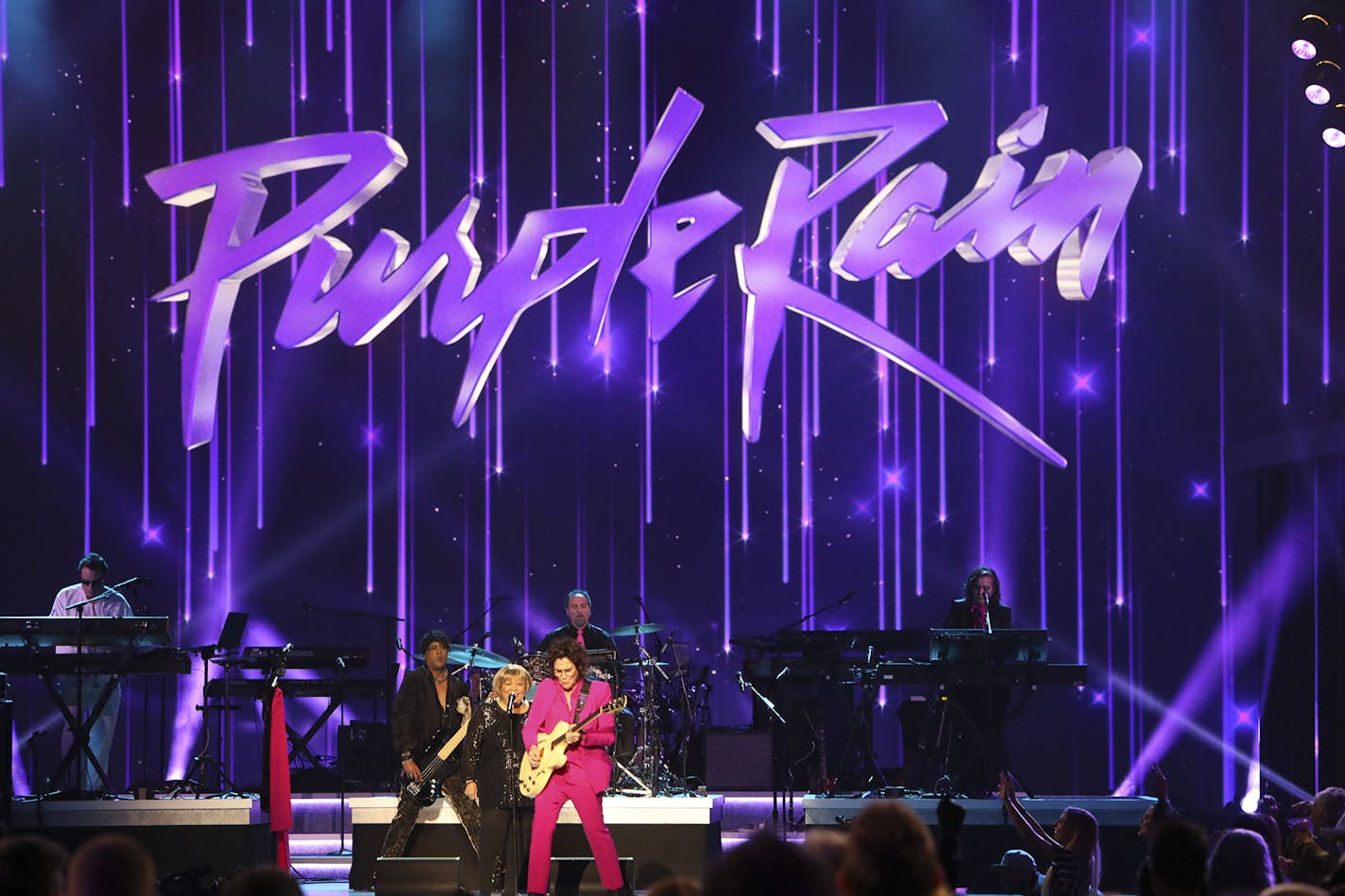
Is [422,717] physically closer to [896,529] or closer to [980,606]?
[980,606]

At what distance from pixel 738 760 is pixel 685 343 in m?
3.82

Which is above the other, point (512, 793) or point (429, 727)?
point (429, 727)

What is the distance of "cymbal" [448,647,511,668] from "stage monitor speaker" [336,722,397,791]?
1.60 m

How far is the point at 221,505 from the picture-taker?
13.7 m

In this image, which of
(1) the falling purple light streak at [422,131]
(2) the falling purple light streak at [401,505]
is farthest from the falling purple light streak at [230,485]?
(1) the falling purple light streak at [422,131]

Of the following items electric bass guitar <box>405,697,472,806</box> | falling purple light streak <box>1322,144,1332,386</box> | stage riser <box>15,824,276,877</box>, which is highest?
falling purple light streak <box>1322,144,1332,386</box>

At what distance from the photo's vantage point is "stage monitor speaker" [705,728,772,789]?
11.9 m

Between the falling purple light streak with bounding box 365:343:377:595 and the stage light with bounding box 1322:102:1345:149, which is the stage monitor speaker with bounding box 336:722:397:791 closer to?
the falling purple light streak with bounding box 365:343:377:595

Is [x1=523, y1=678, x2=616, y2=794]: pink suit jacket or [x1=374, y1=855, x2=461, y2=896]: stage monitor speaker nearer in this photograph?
[x1=374, y1=855, x2=461, y2=896]: stage monitor speaker

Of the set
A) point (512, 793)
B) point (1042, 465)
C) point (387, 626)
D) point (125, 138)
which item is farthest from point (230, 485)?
point (1042, 465)

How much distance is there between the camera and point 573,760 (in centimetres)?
939

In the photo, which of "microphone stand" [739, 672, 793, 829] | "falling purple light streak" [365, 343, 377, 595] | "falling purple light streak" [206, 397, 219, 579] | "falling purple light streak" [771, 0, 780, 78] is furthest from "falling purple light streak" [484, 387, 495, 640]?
"falling purple light streak" [771, 0, 780, 78]

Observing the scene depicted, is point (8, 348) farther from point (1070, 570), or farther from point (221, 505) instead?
point (1070, 570)

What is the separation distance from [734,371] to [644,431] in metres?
0.92
